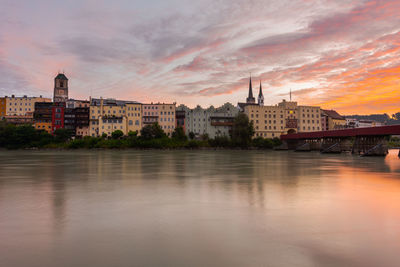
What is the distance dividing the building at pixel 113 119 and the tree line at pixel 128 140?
4.54m

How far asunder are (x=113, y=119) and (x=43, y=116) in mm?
35521

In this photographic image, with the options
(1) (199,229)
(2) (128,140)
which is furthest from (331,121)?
(1) (199,229)

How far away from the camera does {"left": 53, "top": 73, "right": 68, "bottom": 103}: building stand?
526 ft

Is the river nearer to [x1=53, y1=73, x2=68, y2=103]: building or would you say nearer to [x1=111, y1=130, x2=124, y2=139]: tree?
[x1=111, y1=130, x2=124, y2=139]: tree

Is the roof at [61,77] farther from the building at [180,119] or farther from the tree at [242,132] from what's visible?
the tree at [242,132]

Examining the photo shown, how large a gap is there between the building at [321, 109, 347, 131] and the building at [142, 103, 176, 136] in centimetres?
8420

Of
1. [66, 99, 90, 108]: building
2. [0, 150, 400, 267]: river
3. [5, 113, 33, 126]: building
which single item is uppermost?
[66, 99, 90, 108]: building

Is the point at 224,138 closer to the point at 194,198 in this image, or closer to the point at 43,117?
the point at 43,117

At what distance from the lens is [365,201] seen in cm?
1135

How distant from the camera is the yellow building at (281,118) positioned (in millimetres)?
124062

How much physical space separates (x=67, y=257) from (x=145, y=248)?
5.02 ft

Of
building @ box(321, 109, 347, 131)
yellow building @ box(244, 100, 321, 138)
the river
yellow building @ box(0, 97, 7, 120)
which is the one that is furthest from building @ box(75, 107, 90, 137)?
building @ box(321, 109, 347, 131)

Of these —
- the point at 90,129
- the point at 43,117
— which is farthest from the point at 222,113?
the point at 43,117

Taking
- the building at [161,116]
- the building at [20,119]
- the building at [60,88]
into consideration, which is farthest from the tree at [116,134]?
the building at [60,88]
